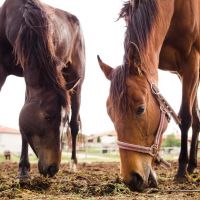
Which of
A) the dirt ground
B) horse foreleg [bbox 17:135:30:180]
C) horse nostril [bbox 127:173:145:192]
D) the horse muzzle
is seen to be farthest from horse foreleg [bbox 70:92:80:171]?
horse nostril [bbox 127:173:145:192]

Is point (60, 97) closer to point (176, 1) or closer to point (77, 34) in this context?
point (176, 1)

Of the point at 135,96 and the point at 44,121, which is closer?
the point at 135,96

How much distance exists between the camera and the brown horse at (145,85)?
3.65 m

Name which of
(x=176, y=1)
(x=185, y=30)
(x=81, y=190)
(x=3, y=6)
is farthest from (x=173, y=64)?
(x=3, y=6)

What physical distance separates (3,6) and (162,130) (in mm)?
3971

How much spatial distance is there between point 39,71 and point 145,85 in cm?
183

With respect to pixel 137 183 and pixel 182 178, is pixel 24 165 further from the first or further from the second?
pixel 137 183

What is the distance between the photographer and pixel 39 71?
521 cm

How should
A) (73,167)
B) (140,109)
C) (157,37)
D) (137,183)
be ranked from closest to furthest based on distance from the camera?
(137,183), (140,109), (157,37), (73,167)

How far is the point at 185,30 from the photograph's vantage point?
5.38m

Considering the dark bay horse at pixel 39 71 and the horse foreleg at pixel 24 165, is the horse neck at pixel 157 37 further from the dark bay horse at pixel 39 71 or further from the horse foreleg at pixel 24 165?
the horse foreleg at pixel 24 165

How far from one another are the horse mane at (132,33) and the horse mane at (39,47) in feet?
3.50

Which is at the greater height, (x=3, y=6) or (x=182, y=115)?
(x=3, y=6)

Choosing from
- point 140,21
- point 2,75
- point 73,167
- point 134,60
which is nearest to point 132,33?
point 140,21
